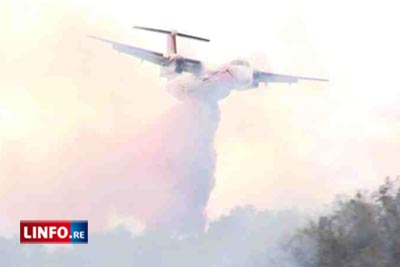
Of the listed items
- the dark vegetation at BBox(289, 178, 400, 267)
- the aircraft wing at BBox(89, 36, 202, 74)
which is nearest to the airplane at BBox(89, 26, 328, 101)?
the aircraft wing at BBox(89, 36, 202, 74)

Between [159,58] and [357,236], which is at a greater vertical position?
[159,58]

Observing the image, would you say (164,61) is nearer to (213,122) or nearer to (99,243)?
(213,122)

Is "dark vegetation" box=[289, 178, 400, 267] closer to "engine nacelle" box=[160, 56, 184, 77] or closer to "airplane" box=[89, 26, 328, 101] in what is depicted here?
"airplane" box=[89, 26, 328, 101]

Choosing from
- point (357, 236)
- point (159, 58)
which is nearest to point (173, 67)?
point (159, 58)

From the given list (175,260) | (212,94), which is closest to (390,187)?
(212,94)

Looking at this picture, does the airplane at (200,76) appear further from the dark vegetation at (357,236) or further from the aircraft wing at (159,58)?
the dark vegetation at (357,236)

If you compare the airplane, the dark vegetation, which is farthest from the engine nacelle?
the dark vegetation

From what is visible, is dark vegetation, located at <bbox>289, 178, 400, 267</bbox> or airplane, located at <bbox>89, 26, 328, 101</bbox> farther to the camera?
airplane, located at <bbox>89, 26, 328, 101</bbox>

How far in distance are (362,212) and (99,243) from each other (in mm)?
22899

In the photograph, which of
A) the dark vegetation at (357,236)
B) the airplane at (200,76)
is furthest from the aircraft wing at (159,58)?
the dark vegetation at (357,236)

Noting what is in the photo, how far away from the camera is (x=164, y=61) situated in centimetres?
5516

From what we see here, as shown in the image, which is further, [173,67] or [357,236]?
[173,67]

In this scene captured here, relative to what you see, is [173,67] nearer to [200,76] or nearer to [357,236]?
[200,76]

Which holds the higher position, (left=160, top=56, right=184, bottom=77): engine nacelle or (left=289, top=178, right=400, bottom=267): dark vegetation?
(left=160, top=56, right=184, bottom=77): engine nacelle
